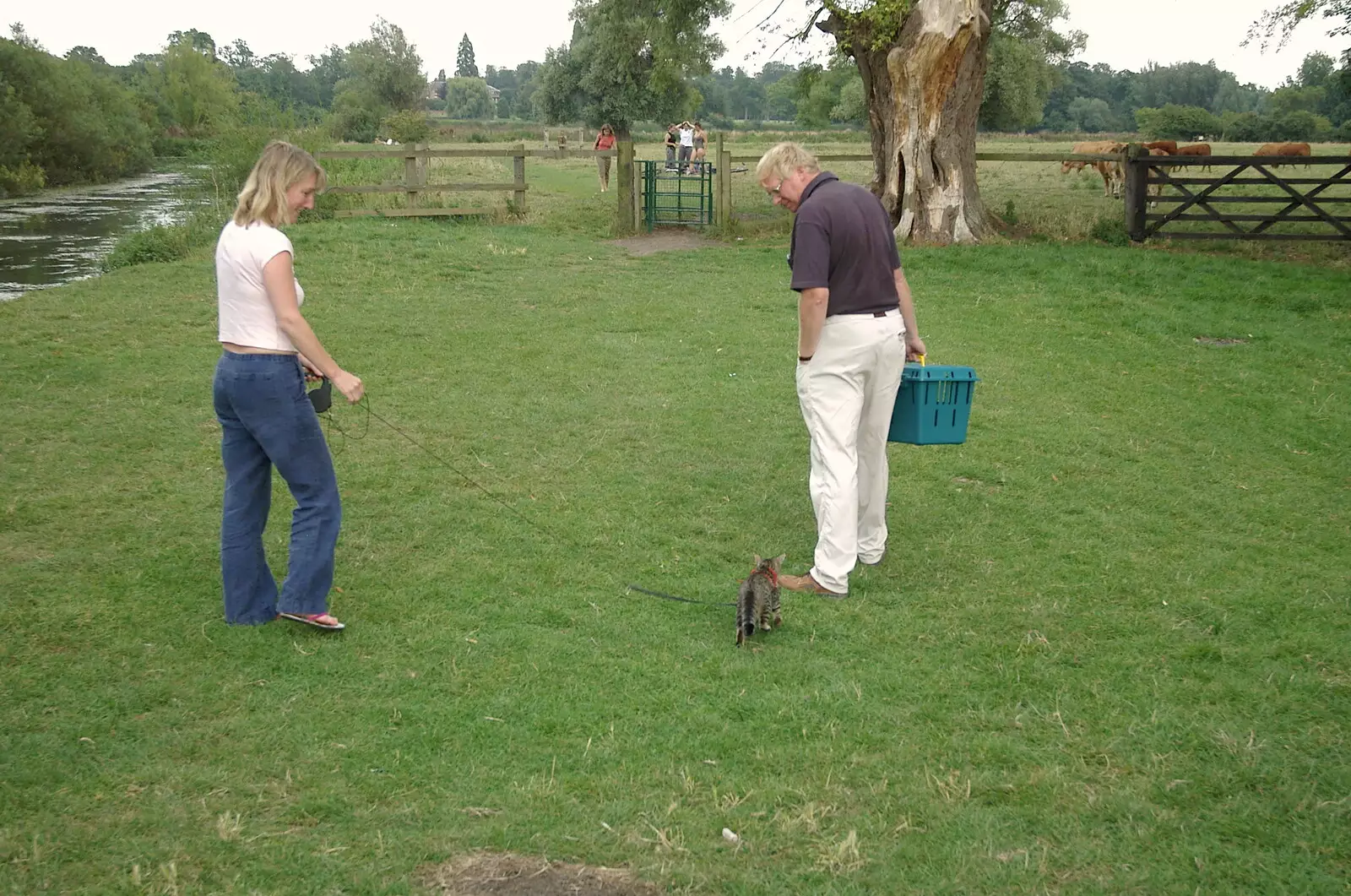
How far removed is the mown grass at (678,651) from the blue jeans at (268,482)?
205 millimetres

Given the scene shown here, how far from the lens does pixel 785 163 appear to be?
5168 mm

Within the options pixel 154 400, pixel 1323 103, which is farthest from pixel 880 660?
pixel 1323 103

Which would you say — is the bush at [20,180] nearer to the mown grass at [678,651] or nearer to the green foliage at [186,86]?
the green foliage at [186,86]

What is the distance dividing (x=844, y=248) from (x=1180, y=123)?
74.0 metres

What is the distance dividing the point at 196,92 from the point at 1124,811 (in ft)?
228

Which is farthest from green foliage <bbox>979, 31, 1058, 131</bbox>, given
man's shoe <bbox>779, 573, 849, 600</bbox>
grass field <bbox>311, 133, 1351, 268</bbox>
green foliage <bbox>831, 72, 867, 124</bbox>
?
man's shoe <bbox>779, 573, 849, 600</bbox>

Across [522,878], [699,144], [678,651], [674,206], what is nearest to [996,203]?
[674,206]

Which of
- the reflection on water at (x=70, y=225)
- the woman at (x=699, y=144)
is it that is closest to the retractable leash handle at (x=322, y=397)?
the reflection on water at (x=70, y=225)

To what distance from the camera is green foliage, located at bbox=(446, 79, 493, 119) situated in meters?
147

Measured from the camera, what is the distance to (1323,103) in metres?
77.8

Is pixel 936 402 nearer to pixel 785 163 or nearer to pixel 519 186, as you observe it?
pixel 785 163

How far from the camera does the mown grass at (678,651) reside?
3451 millimetres

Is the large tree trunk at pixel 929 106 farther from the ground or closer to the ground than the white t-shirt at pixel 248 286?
farther from the ground

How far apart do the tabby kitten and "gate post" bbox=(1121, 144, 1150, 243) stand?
15.2 meters
